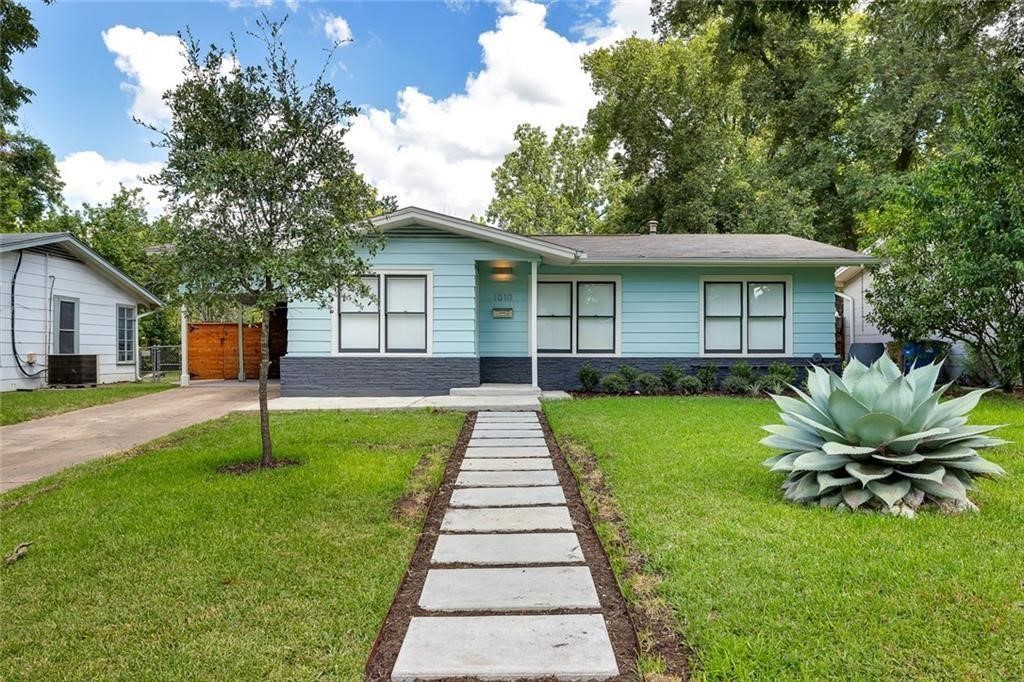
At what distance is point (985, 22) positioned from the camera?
8016 millimetres

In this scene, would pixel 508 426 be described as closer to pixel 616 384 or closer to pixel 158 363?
pixel 616 384

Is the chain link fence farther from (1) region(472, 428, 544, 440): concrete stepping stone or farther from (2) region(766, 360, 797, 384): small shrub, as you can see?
(2) region(766, 360, 797, 384): small shrub

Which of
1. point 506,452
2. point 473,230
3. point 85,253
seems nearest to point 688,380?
point 473,230

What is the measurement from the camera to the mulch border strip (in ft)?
6.64

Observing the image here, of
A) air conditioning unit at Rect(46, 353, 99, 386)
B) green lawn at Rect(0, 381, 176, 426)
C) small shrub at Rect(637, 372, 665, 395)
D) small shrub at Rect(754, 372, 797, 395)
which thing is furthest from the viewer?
air conditioning unit at Rect(46, 353, 99, 386)

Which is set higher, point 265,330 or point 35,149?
point 35,149

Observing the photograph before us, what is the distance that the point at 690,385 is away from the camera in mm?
10148

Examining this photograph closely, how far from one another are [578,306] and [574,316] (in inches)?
8.4

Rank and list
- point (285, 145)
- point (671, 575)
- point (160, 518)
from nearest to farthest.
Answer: point (671, 575)
point (160, 518)
point (285, 145)

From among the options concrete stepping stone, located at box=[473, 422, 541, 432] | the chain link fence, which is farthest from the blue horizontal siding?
the chain link fence

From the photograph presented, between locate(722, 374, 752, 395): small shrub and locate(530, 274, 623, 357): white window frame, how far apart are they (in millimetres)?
2003

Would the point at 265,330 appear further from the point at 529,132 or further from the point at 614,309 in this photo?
the point at 529,132

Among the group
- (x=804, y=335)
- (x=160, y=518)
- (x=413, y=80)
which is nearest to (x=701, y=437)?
(x=160, y=518)

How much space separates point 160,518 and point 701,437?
4.79 m
